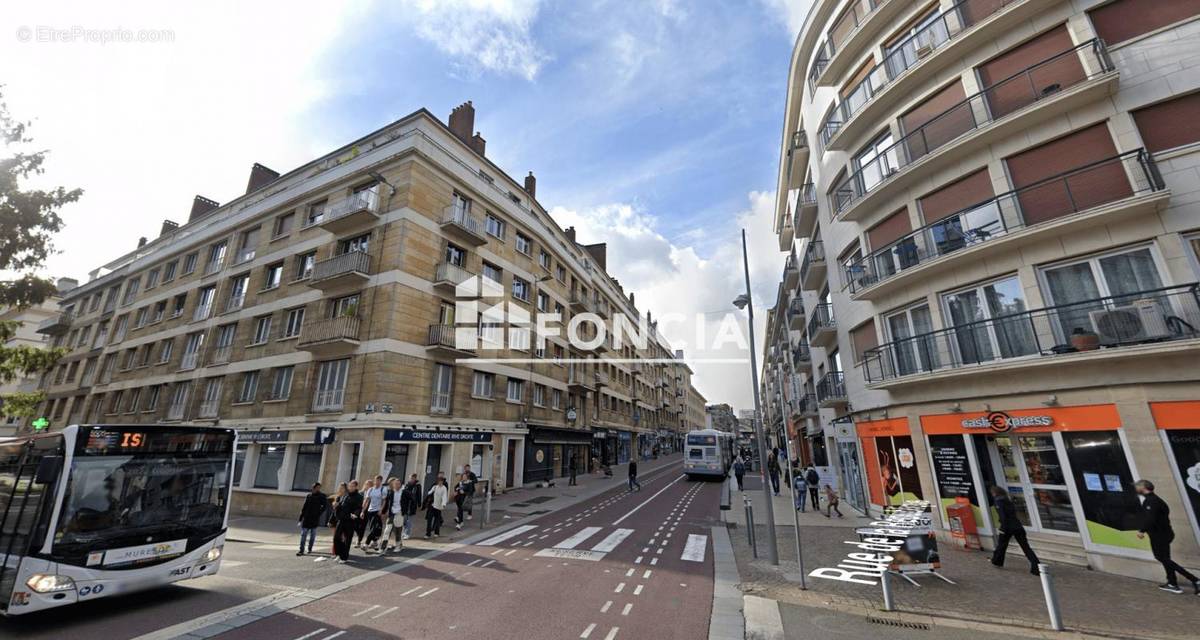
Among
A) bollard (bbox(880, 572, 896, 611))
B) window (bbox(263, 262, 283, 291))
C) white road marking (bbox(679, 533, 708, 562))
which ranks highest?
window (bbox(263, 262, 283, 291))

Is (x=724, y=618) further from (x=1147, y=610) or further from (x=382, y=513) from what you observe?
(x=382, y=513)

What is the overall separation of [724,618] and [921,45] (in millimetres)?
16185

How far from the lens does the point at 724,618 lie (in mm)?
6543

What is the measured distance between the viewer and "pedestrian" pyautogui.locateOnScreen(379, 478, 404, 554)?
1080 centimetres

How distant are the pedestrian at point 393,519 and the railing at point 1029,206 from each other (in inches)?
572

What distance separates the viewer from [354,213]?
18.3 m

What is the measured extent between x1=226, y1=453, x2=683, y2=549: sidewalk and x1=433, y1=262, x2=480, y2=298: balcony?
8898 mm

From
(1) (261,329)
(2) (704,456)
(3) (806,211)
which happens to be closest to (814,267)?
(3) (806,211)

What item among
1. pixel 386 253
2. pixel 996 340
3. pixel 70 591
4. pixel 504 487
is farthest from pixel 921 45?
pixel 504 487

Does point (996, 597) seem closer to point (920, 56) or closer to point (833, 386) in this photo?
point (833, 386)

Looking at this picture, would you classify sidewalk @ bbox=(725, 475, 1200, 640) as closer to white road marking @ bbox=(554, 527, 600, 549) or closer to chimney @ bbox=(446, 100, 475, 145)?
white road marking @ bbox=(554, 527, 600, 549)

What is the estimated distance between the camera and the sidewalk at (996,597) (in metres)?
5.99

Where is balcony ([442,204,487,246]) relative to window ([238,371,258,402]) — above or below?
above

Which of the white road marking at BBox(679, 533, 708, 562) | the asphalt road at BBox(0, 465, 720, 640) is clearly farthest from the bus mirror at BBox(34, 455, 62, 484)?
the white road marking at BBox(679, 533, 708, 562)
